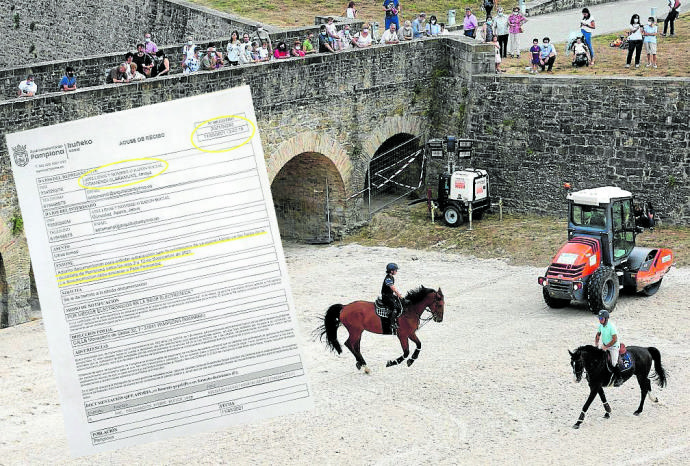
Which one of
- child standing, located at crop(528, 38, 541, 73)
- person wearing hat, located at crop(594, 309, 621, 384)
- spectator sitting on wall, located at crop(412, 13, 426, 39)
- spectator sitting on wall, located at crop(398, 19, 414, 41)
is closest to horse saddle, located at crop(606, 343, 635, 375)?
person wearing hat, located at crop(594, 309, 621, 384)

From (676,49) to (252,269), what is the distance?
2743 cm

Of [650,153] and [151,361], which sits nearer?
[151,361]

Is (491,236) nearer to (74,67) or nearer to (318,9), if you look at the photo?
(74,67)

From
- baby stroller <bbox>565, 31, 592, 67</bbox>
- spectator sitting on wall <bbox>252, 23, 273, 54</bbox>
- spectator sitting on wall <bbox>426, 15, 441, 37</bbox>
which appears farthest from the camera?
spectator sitting on wall <bbox>426, 15, 441, 37</bbox>

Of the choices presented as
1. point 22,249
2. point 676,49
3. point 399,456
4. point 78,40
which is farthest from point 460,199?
point 78,40

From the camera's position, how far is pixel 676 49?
29.6 meters

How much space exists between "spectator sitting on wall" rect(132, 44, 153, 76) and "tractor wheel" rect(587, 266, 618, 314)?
11038 millimetres

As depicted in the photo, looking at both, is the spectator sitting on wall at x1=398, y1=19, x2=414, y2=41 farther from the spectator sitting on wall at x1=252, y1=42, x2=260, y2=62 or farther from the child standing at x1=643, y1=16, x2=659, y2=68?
the child standing at x1=643, y1=16, x2=659, y2=68

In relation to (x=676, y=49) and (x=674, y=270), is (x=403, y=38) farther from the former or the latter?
(x=674, y=270)

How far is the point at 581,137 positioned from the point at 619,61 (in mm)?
4147

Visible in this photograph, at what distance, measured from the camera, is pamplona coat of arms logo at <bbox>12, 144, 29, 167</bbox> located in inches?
166

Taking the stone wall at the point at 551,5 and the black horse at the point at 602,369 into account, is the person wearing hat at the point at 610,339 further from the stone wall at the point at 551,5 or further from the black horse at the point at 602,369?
the stone wall at the point at 551,5

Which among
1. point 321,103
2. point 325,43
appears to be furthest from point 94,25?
point 321,103

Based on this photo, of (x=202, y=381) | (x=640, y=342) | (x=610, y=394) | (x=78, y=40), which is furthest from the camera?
(x=78, y=40)
